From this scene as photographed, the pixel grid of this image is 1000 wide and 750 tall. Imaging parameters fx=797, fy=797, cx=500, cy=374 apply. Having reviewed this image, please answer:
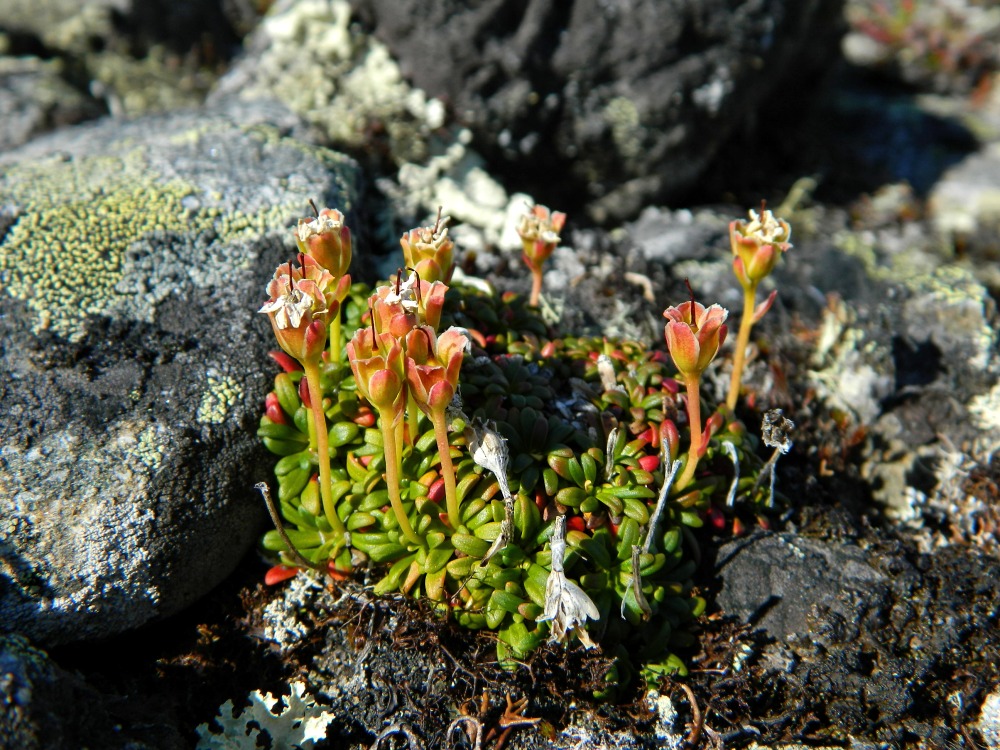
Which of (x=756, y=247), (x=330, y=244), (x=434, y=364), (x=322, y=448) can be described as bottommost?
(x=322, y=448)

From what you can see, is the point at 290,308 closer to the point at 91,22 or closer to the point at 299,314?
the point at 299,314

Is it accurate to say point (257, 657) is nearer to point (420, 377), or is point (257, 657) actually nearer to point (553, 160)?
point (420, 377)

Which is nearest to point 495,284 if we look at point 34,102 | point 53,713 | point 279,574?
point 279,574

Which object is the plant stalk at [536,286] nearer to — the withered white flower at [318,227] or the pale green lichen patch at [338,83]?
the withered white flower at [318,227]

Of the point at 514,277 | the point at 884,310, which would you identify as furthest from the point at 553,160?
the point at 884,310

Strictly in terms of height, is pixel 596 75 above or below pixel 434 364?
below

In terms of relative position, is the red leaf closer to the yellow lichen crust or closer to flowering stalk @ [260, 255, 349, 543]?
flowering stalk @ [260, 255, 349, 543]

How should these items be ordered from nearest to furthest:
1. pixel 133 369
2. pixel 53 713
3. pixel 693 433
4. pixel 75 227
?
pixel 53 713 → pixel 693 433 → pixel 133 369 → pixel 75 227
